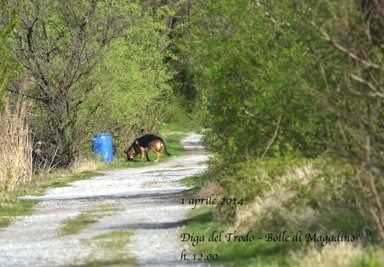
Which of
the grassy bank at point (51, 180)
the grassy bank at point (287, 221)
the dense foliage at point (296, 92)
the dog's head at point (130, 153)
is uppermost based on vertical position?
the dense foliage at point (296, 92)

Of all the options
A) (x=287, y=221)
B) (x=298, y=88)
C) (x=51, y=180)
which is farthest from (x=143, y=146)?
(x=287, y=221)

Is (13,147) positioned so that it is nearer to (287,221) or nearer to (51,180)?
(51,180)

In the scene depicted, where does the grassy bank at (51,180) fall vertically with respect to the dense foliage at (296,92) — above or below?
below

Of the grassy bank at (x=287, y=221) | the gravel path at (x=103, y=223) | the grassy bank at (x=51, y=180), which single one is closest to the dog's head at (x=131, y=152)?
the grassy bank at (x=51, y=180)

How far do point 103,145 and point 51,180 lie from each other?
31.5ft

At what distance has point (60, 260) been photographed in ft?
51.9

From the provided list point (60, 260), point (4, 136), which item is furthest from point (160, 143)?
point (60, 260)

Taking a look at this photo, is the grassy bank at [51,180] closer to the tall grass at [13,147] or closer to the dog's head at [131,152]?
the dog's head at [131,152]

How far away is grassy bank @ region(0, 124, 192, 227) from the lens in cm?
2542

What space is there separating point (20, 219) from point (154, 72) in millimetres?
30880

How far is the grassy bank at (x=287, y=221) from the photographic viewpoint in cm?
1388

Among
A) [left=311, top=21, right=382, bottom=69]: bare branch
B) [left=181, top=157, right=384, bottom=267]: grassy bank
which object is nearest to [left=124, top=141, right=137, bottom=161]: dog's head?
[left=181, top=157, right=384, bottom=267]: grassy bank

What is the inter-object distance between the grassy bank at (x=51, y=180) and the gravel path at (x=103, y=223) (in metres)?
0.40

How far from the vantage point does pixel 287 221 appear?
51.7ft
